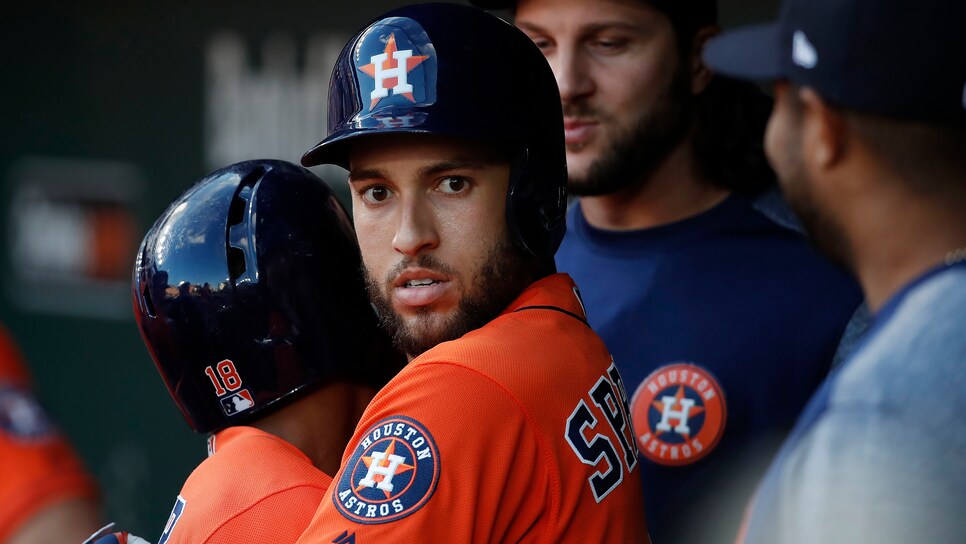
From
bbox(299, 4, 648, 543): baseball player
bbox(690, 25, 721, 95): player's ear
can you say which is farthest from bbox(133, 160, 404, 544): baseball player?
bbox(690, 25, 721, 95): player's ear

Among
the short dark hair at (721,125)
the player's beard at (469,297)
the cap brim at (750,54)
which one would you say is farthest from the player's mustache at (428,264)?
the short dark hair at (721,125)

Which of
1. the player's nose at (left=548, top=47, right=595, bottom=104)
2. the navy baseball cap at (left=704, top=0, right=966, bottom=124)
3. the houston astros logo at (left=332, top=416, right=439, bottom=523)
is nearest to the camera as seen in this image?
the navy baseball cap at (left=704, top=0, right=966, bottom=124)

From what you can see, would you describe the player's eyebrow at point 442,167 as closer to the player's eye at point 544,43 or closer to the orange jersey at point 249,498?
the orange jersey at point 249,498

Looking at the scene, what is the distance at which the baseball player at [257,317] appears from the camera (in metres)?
2.16

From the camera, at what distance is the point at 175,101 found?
17.9ft

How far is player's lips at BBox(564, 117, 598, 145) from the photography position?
268 cm

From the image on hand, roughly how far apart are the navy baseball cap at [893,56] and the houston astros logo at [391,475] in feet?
2.19

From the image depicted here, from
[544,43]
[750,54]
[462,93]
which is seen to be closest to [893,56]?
[750,54]

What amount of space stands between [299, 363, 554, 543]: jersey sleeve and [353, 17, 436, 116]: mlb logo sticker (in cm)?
54

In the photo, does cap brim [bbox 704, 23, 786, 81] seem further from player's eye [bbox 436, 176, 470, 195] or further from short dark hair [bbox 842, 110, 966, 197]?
player's eye [bbox 436, 176, 470, 195]

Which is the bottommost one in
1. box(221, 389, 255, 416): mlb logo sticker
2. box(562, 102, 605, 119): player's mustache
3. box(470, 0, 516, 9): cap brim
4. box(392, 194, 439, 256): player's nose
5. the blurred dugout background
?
the blurred dugout background

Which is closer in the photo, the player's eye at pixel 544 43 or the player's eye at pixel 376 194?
the player's eye at pixel 376 194

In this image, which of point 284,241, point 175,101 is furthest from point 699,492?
point 175,101

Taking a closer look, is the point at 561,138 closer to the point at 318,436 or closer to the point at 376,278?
the point at 376,278
